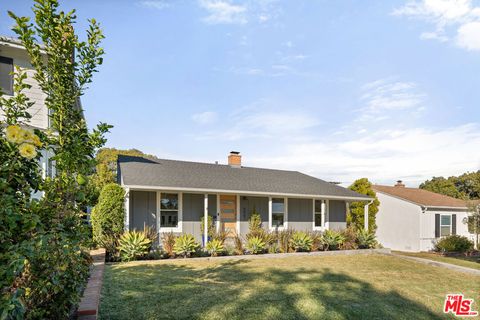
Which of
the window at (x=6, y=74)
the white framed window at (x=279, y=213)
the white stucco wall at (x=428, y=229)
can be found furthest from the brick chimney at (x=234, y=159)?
the white stucco wall at (x=428, y=229)

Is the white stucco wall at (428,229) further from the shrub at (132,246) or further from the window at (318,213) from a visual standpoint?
the shrub at (132,246)

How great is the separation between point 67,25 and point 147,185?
8.58 m

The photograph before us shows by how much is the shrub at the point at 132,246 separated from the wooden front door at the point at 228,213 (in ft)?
14.8

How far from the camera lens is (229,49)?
12.9 meters

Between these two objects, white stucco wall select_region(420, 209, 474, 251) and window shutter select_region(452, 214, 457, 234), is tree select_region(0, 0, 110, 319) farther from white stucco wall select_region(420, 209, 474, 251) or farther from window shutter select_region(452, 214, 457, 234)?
window shutter select_region(452, 214, 457, 234)

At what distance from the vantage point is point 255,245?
11867 mm

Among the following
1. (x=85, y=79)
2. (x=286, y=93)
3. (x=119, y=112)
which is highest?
(x=286, y=93)

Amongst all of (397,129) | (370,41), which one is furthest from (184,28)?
(397,129)

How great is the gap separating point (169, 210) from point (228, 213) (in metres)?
2.90

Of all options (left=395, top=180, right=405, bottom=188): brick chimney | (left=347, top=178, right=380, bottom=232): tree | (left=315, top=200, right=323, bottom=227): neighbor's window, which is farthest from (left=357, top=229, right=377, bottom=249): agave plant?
(left=395, top=180, right=405, bottom=188): brick chimney

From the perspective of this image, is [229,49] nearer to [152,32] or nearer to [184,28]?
[184,28]

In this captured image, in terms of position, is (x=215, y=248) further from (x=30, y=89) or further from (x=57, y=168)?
(x=30, y=89)

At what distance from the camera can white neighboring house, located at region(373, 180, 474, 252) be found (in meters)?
19.2

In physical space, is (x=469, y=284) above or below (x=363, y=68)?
below
